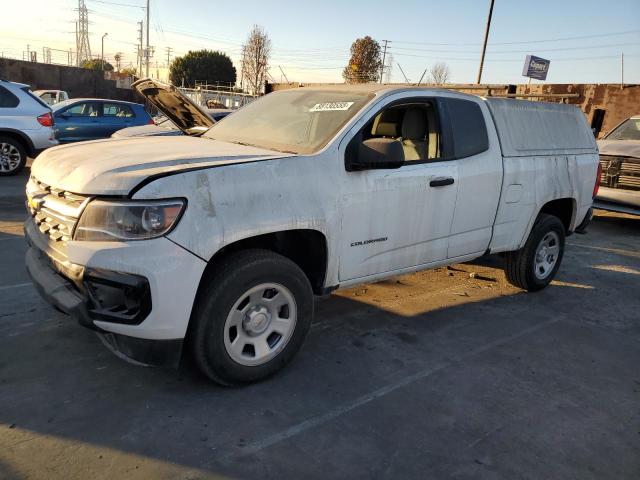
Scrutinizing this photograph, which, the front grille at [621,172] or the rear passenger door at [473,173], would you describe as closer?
the rear passenger door at [473,173]

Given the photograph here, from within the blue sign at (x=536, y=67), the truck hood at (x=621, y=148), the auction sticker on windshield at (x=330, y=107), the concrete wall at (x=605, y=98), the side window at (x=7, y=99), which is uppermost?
the blue sign at (x=536, y=67)

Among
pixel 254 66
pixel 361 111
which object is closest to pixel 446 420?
pixel 361 111

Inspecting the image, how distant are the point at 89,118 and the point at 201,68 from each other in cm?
5753

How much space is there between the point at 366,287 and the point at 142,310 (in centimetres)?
282

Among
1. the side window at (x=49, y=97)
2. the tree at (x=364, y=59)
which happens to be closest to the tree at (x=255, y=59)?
the tree at (x=364, y=59)

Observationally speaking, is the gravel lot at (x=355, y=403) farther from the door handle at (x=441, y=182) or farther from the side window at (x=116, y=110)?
the side window at (x=116, y=110)

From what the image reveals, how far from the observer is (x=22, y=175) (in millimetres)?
10586

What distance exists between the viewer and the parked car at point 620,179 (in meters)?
8.36

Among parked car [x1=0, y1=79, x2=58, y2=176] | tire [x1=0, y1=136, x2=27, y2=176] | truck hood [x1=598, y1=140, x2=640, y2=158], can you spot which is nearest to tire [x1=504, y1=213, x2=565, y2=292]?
truck hood [x1=598, y1=140, x2=640, y2=158]

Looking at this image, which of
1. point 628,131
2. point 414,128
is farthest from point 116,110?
point 628,131

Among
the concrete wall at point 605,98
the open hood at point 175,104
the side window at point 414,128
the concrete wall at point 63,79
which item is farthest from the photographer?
the concrete wall at point 63,79

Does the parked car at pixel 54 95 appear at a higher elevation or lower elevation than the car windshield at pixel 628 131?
lower

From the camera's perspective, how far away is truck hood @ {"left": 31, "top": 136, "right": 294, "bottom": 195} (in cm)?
268

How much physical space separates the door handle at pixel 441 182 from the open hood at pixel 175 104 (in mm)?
2690
